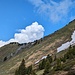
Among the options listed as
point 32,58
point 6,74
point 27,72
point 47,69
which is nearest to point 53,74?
point 47,69

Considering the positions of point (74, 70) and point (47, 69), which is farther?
point (47, 69)

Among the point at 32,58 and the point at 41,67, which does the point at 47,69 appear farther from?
the point at 32,58

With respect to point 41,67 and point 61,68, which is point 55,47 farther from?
point 61,68

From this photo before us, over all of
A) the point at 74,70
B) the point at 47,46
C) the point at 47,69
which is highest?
the point at 47,46

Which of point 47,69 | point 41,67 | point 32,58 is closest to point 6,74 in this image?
point 32,58

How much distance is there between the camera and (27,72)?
99.3 m

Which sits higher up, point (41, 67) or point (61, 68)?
point (41, 67)

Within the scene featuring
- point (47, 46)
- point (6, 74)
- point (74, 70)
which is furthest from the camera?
point (47, 46)

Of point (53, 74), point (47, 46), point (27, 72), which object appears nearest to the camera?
point (53, 74)

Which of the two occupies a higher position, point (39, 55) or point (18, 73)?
point (39, 55)

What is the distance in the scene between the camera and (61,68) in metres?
75.2

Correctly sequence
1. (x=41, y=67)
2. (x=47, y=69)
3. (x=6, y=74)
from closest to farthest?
1. (x=47, y=69)
2. (x=41, y=67)
3. (x=6, y=74)

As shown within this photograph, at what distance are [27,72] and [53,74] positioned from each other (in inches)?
1325

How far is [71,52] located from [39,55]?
68930 millimetres
